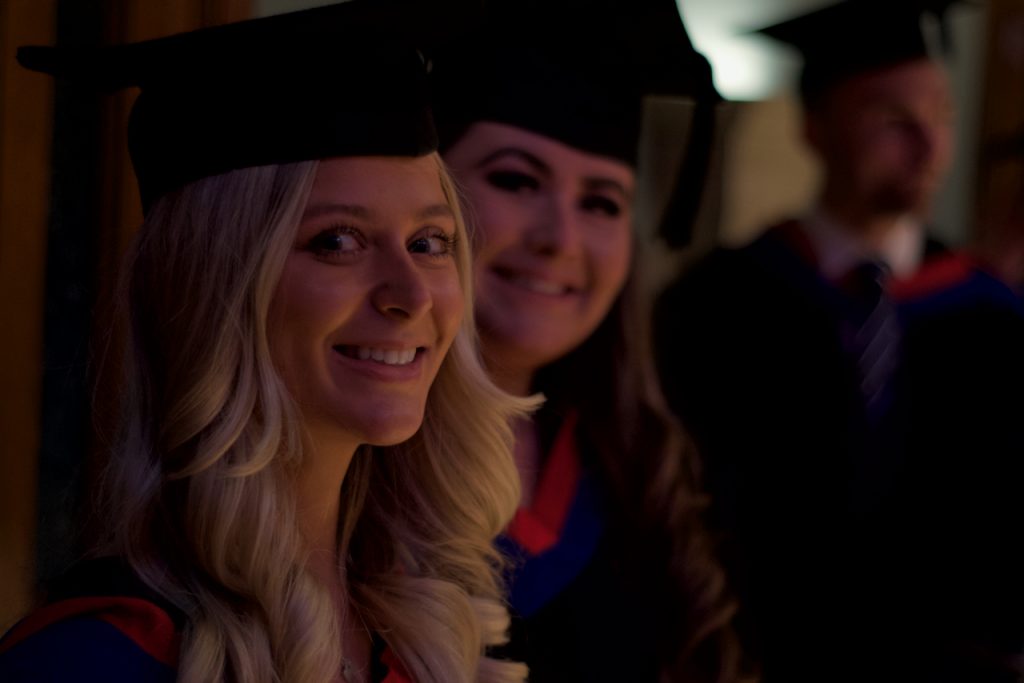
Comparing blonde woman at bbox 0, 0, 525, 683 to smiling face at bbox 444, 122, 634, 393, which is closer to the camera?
blonde woman at bbox 0, 0, 525, 683

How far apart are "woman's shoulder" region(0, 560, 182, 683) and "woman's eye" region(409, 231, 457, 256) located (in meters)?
0.39

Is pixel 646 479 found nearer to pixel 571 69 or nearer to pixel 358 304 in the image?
pixel 571 69

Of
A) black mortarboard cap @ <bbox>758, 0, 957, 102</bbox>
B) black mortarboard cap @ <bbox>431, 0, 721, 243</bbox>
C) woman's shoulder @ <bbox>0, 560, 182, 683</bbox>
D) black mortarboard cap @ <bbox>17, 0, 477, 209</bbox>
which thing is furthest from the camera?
black mortarboard cap @ <bbox>758, 0, 957, 102</bbox>

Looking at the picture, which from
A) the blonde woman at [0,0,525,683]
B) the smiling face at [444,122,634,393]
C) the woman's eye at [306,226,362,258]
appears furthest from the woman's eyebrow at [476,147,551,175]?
the woman's eye at [306,226,362,258]

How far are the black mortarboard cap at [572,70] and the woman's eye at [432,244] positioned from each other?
0.29 metres

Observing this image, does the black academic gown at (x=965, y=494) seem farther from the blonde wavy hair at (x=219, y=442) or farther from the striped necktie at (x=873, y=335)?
the blonde wavy hair at (x=219, y=442)

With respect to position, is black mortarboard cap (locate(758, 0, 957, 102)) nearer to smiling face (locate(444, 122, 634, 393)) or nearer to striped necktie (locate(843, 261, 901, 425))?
striped necktie (locate(843, 261, 901, 425))

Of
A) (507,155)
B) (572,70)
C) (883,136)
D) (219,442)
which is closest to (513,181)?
(507,155)

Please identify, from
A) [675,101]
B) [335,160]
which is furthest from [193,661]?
[675,101]

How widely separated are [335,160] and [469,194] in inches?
14.1

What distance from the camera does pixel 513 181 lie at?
1422mm

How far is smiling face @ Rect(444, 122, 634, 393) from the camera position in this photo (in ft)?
4.61

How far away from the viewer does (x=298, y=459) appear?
1.08 metres

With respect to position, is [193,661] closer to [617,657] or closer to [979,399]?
[617,657]
